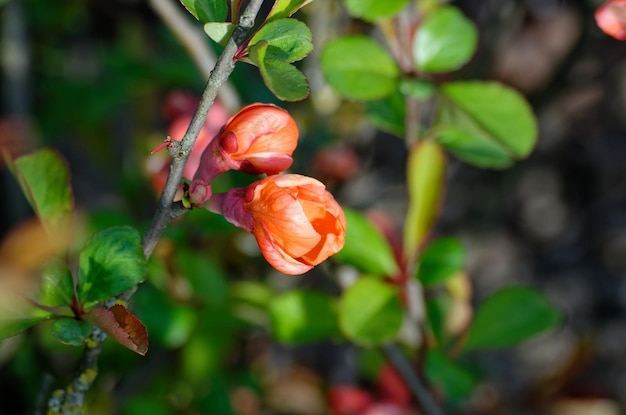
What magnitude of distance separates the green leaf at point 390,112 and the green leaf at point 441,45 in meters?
0.06

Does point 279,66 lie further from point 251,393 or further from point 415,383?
point 251,393

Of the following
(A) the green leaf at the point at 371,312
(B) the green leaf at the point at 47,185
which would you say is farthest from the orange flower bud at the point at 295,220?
(A) the green leaf at the point at 371,312

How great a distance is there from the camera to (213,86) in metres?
0.49

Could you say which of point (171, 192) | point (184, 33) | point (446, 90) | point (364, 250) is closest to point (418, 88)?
point (446, 90)

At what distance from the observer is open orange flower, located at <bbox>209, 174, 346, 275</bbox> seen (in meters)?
0.52

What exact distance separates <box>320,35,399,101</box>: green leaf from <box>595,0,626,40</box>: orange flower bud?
0.27m

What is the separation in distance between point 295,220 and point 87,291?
0.20 m

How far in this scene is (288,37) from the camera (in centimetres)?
52

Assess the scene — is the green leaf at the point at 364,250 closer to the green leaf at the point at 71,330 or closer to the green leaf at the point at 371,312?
the green leaf at the point at 371,312

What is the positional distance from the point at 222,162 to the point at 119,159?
4.04 ft

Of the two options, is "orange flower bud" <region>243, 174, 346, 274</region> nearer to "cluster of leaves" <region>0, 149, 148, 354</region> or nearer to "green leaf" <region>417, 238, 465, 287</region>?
"cluster of leaves" <region>0, 149, 148, 354</region>

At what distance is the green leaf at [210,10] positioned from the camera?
0.55 meters

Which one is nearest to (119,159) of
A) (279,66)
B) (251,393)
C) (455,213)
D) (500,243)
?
(251,393)

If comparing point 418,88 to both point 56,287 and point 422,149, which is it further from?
point 56,287
